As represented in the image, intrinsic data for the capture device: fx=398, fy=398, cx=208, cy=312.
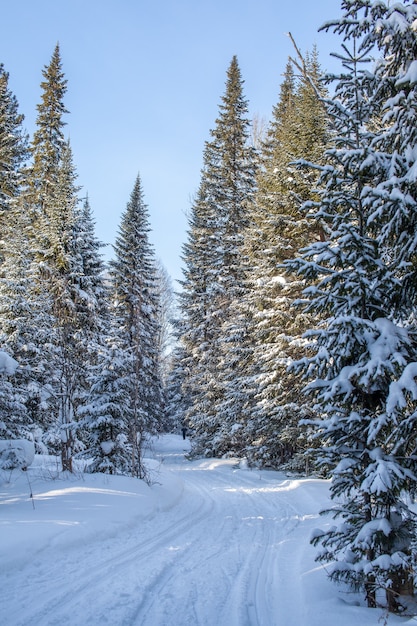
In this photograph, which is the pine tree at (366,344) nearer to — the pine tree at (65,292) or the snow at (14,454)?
the snow at (14,454)

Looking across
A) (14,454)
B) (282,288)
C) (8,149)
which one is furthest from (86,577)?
(8,149)

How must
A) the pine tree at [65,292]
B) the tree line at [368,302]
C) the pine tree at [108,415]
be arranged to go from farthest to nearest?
the pine tree at [65,292] < the pine tree at [108,415] < the tree line at [368,302]

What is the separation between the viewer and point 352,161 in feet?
15.5

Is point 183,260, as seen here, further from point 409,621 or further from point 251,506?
point 409,621

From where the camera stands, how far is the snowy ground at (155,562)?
4.00 metres

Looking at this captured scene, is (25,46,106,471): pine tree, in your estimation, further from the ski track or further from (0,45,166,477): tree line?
the ski track

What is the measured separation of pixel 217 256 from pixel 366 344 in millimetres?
19803

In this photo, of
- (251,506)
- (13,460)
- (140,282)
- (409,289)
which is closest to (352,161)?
(409,289)

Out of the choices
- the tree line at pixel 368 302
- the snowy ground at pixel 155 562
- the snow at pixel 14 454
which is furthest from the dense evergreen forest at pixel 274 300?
the snow at pixel 14 454

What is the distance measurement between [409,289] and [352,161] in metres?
1.65

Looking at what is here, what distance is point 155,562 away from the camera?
18.1 feet

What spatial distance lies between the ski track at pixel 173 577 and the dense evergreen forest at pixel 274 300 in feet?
3.49

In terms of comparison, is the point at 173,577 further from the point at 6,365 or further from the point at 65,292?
the point at 65,292

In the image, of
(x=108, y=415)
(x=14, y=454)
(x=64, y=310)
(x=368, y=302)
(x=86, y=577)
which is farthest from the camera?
(x=64, y=310)
